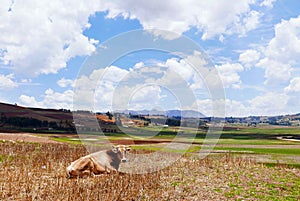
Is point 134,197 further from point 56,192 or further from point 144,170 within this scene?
point 144,170

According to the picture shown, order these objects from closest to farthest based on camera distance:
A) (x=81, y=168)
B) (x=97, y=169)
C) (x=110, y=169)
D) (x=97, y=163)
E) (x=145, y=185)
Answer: (x=145, y=185)
(x=81, y=168)
(x=97, y=169)
(x=97, y=163)
(x=110, y=169)

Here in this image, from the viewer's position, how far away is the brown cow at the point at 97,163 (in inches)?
445

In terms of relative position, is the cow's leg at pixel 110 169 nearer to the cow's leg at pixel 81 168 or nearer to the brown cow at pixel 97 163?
the brown cow at pixel 97 163

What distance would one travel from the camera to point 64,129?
1785 inches

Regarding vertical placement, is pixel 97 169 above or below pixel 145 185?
above

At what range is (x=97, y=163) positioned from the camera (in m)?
12.1

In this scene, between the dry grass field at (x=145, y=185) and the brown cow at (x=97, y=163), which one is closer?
the dry grass field at (x=145, y=185)

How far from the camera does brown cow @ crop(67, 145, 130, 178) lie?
37.1ft

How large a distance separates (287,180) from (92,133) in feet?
75.2

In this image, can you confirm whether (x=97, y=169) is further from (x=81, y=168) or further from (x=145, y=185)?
(x=145, y=185)

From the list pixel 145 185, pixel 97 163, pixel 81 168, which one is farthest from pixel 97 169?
pixel 145 185

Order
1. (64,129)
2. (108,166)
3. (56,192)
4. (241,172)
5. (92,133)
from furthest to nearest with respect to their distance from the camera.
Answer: (64,129) → (92,133) → (241,172) → (108,166) → (56,192)

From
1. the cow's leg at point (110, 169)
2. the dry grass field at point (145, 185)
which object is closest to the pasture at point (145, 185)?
the dry grass field at point (145, 185)

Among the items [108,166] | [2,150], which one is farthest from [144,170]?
[2,150]
